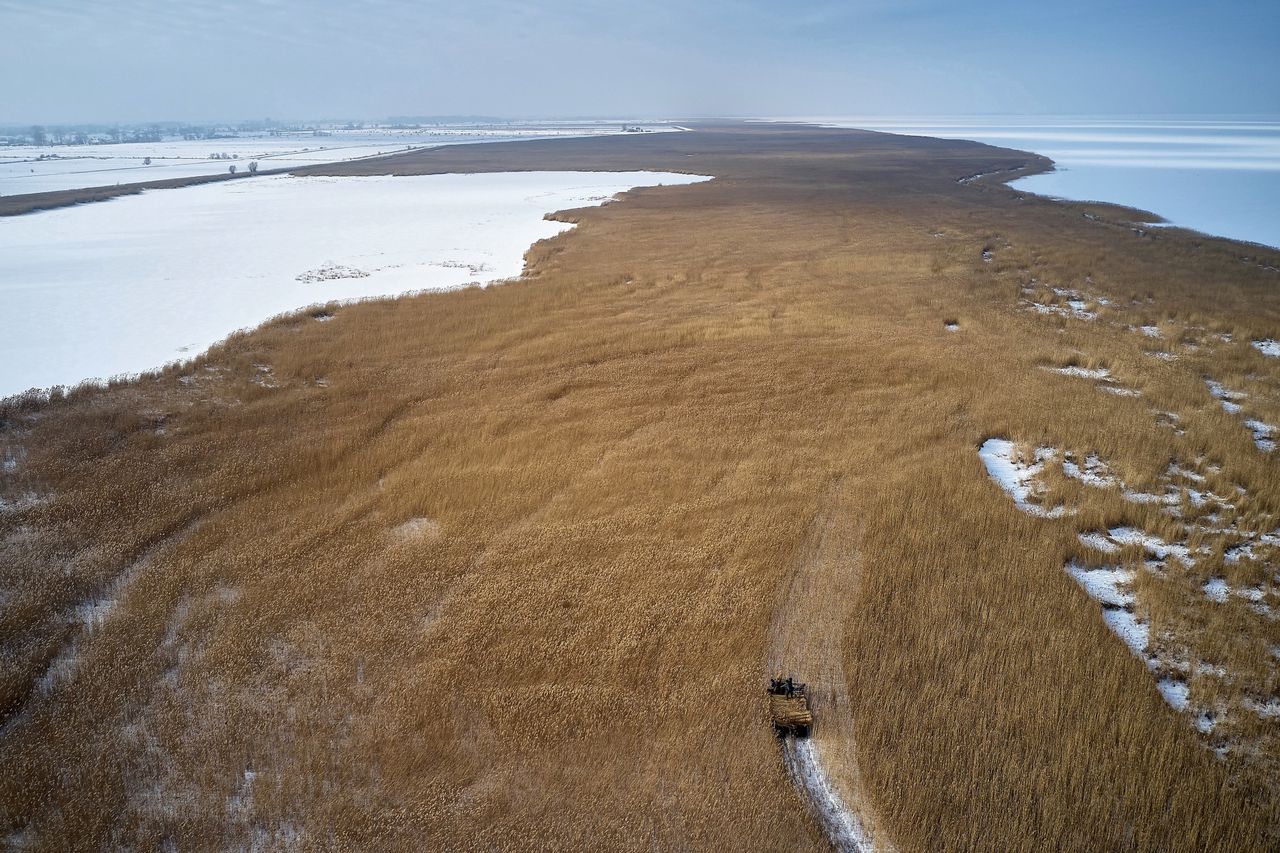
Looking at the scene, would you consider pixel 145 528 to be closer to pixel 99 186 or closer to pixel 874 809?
pixel 874 809

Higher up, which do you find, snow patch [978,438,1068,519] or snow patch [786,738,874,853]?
snow patch [978,438,1068,519]

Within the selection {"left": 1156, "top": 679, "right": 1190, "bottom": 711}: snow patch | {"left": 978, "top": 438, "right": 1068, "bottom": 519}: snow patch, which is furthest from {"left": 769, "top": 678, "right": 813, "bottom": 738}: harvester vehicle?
{"left": 978, "top": 438, "right": 1068, "bottom": 519}: snow patch

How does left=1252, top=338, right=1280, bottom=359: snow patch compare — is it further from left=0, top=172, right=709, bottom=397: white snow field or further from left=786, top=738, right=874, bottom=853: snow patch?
left=0, top=172, right=709, bottom=397: white snow field

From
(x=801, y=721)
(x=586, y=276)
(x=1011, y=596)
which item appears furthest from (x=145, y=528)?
(x=586, y=276)

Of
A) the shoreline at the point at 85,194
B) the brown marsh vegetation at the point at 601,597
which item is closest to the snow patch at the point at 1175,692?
the brown marsh vegetation at the point at 601,597

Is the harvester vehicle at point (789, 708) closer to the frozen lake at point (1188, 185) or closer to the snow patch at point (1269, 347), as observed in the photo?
the snow patch at point (1269, 347)

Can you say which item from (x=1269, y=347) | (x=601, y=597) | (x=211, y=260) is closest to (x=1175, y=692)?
(x=601, y=597)
